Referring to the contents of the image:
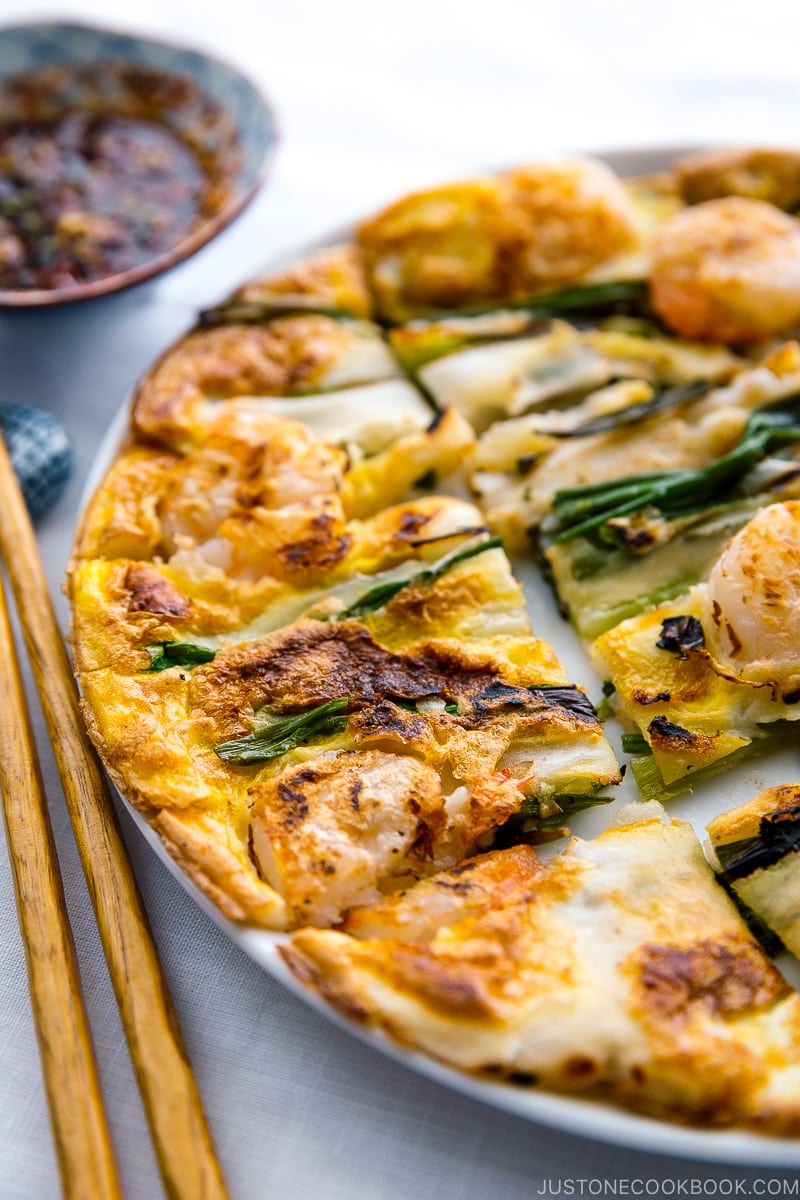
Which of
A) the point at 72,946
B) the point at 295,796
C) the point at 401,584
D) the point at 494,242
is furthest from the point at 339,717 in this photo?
the point at 494,242

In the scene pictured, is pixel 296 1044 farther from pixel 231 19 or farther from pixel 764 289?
pixel 231 19

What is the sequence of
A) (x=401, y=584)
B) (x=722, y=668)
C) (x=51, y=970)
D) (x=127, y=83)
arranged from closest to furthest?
(x=51, y=970) < (x=722, y=668) < (x=401, y=584) < (x=127, y=83)

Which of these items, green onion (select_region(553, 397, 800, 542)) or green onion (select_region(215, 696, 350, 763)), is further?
green onion (select_region(553, 397, 800, 542))

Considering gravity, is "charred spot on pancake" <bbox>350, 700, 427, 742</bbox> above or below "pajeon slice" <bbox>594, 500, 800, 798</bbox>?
above

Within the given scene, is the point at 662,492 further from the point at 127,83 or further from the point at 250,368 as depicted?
the point at 127,83

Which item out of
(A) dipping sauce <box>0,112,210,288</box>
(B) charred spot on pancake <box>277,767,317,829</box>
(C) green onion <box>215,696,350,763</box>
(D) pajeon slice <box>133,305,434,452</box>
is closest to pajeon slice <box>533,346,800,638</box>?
(D) pajeon slice <box>133,305,434,452</box>

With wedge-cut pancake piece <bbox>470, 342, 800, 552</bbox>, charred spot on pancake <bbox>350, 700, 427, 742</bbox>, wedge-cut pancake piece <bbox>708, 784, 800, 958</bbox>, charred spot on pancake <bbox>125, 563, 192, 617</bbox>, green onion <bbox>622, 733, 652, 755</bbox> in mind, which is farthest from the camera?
wedge-cut pancake piece <bbox>470, 342, 800, 552</bbox>

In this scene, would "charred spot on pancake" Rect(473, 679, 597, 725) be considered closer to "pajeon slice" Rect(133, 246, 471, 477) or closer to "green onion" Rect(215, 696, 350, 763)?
"green onion" Rect(215, 696, 350, 763)
